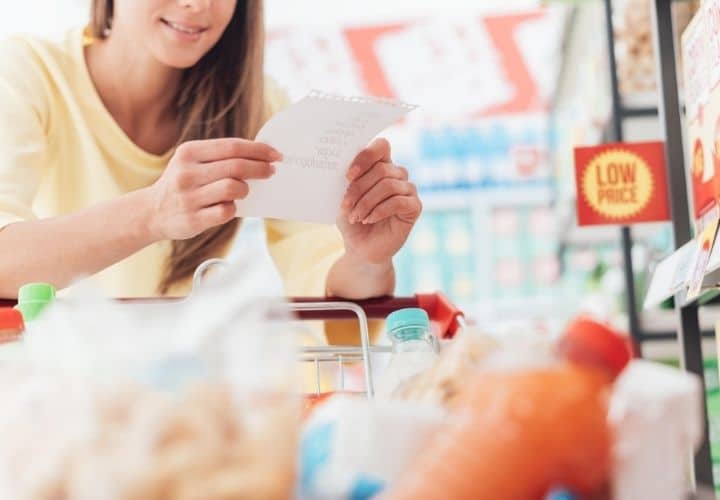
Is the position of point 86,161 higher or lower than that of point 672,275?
higher

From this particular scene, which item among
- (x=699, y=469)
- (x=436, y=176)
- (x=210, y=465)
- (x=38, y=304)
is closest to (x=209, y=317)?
(x=210, y=465)

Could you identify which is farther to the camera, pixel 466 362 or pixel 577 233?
pixel 577 233

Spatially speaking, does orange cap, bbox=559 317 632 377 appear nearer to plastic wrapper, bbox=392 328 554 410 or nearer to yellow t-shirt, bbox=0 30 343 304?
plastic wrapper, bbox=392 328 554 410

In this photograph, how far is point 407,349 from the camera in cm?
115

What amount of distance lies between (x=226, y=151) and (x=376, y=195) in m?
0.29

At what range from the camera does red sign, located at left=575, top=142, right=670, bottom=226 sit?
205 cm

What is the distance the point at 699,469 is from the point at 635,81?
191cm

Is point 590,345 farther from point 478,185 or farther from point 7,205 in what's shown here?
point 478,185

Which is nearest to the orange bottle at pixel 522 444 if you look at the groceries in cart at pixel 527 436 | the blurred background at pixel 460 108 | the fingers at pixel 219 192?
the groceries in cart at pixel 527 436

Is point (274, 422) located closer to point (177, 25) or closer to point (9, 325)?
point (9, 325)

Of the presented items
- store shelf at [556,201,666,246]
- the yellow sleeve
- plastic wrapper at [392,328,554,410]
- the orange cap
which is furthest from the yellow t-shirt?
store shelf at [556,201,666,246]

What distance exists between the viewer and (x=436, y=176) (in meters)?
6.55

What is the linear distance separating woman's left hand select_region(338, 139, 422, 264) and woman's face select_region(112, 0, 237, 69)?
0.51 m

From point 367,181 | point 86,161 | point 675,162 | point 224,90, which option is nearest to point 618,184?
point 675,162
